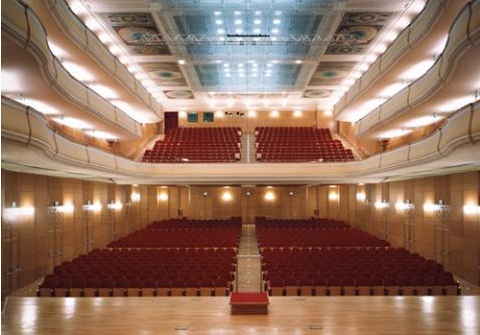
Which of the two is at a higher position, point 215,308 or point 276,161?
point 276,161

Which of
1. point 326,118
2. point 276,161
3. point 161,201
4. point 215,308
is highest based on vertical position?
point 326,118

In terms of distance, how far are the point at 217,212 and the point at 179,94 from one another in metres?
8.10

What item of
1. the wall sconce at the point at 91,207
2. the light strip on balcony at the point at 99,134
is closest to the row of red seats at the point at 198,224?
the wall sconce at the point at 91,207

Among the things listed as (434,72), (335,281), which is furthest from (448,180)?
(335,281)

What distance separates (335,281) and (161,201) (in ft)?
60.9

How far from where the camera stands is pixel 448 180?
15.1m

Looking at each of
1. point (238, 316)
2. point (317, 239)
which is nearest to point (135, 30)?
point (317, 239)

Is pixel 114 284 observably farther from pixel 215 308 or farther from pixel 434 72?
pixel 434 72

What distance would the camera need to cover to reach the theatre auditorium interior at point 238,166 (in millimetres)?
8172

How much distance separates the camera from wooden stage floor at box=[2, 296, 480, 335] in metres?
7.42

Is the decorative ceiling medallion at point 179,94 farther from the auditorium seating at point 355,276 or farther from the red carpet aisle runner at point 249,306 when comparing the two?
the red carpet aisle runner at point 249,306

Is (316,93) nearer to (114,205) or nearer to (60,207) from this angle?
(114,205)

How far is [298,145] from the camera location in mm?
25359

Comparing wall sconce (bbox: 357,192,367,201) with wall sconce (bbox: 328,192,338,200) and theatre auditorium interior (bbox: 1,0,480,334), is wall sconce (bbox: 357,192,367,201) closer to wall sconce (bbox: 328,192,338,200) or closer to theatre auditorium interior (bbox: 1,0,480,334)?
theatre auditorium interior (bbox: 1,0,480,334)
